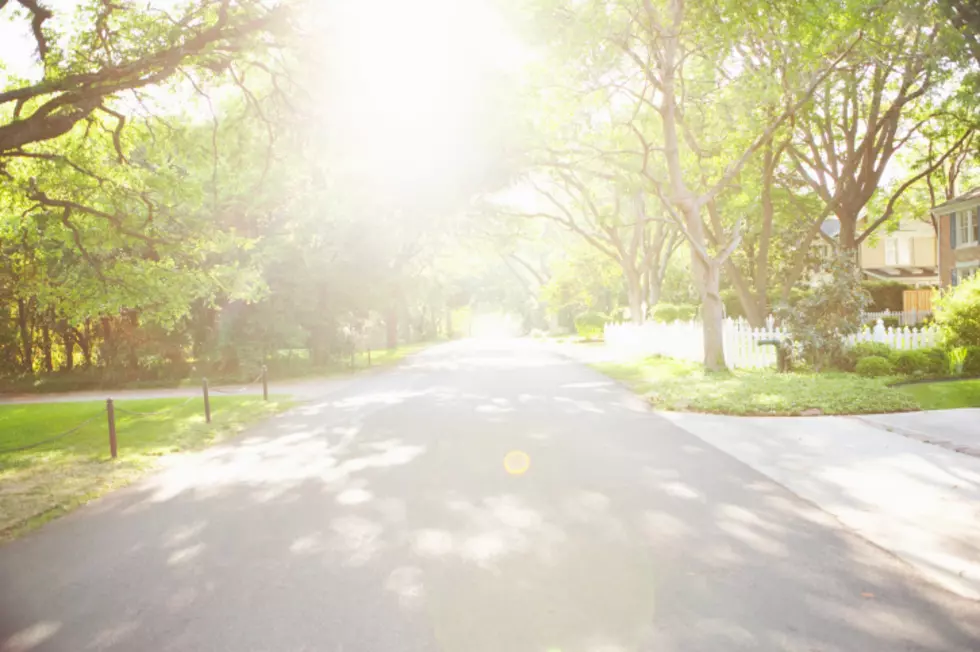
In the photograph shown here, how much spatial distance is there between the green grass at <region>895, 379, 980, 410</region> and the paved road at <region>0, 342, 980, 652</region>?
6139 millimetres

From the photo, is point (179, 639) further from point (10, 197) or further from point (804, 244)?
point (804, 244)

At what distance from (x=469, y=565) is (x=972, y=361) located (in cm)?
1609

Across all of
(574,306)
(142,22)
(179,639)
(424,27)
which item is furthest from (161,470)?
(574,306)

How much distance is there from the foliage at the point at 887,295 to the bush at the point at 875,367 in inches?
973

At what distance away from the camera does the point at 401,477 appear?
27.3 feet

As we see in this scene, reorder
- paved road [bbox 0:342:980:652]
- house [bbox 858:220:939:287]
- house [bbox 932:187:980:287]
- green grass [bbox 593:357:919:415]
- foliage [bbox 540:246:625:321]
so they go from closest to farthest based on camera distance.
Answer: paved road [bbox 0:342:980:652]
green grass [bbox 593:357:919:415]
house [bbox 932:187:980:287]
house [bbox 858:220:939:287]
foliage [bbox 540:246:625:321]

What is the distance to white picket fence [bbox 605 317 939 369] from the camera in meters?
18.4

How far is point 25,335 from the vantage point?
28.0 metres

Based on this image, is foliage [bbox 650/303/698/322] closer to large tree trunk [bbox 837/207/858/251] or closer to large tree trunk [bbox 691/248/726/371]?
large tree trunk [bbox 837/207/858/251]

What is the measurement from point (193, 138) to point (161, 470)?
867 centimetres

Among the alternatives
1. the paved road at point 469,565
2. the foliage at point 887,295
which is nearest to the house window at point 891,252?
the foliage at point 887,295

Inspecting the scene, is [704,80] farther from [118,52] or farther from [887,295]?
[887,295]

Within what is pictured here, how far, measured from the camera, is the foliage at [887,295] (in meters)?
39.1

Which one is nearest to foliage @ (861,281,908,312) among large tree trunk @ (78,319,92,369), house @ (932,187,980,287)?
house @ (932,187,980,287)
